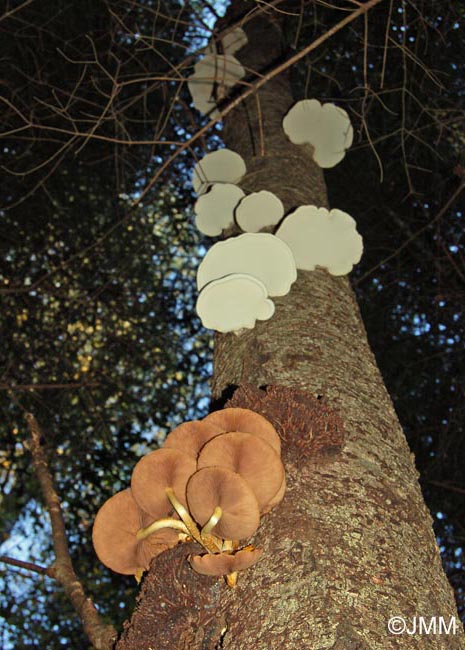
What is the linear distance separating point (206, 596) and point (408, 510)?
430mm

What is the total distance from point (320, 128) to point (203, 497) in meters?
2.00

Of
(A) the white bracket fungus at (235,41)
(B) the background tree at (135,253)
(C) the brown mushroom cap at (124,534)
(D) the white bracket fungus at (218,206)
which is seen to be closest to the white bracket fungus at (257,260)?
(D) the white bracket fungus at (218,206)

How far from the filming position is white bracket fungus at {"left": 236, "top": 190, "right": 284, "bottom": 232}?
2.17 meters

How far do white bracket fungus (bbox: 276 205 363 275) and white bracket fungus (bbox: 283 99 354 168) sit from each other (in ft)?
2.43

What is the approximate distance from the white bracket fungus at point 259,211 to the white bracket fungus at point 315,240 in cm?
9

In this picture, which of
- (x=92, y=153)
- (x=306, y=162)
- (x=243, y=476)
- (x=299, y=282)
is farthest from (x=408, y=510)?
(x=92, y=153)

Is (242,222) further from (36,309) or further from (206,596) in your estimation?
(36,309)

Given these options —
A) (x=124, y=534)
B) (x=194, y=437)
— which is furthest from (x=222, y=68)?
(x=124, y=534)

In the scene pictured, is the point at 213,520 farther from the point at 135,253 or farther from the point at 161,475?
the point at 135,253

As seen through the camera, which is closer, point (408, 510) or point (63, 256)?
point (408, 510)

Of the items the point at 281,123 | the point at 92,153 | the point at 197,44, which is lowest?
the point at 281,123

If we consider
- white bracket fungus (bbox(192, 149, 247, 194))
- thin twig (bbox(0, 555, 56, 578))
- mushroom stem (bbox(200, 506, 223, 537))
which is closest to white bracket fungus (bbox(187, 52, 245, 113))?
white bracket fungus (bbox(192, 149, 247, 194))

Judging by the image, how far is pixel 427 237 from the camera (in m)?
4.28

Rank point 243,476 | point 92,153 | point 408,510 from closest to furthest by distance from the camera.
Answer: point 243,476 < point 408,510 < point 92,153
